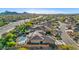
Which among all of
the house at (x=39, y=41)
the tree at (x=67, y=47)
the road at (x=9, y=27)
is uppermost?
the road at (x=9, y=27)

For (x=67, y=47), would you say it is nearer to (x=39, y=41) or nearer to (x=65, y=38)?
(x=65, y=38)

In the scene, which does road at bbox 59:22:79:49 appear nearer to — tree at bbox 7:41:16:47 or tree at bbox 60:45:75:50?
tree at bbox 60:45:75:50

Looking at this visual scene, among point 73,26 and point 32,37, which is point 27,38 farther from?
point 73,26

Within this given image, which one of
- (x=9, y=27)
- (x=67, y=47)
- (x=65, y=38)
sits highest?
(x=9, y=27)

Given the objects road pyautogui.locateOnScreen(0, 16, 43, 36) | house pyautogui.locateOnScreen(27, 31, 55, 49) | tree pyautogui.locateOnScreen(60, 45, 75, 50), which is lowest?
tree pyautogui.locateOnScreen(60, 45, 75, 50)

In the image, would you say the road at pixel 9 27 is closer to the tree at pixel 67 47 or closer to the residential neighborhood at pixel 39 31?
the residential neighborhood at pixel 39 31

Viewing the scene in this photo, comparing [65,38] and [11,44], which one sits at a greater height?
[65,38]

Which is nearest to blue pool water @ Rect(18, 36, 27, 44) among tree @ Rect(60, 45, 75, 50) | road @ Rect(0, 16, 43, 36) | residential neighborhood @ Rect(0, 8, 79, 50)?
residential neighborhood @ Rect(0, 8, 79, 50)

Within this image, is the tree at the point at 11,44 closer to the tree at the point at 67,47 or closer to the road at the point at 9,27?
the road at the point at 9,27

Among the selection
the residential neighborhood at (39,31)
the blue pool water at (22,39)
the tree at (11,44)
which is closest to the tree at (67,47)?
the residential neighborhood at (39,31)

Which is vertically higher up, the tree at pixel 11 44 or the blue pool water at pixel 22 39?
the blue pool water at pixel 22 39

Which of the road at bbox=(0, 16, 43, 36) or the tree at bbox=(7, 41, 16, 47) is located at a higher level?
the road at bbox=(0, 16, 43, 36)

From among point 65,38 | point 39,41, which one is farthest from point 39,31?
point 65,38
